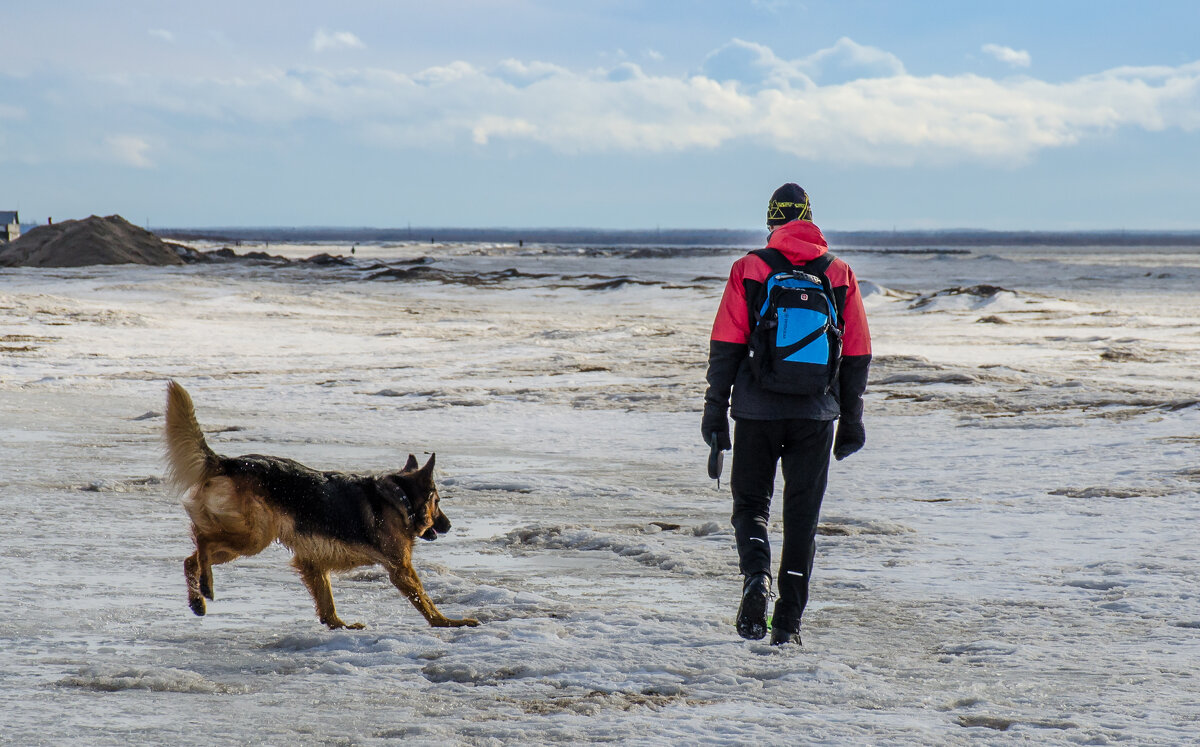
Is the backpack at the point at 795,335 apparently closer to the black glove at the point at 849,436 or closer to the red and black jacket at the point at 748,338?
the red and black jacket at the point at 748,338

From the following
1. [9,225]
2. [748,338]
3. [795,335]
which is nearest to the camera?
[795,335]

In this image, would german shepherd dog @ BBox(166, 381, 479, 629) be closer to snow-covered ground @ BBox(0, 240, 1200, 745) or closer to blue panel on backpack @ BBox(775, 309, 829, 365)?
snow-covered ground @ BBox(0, 240, 1200, 745)

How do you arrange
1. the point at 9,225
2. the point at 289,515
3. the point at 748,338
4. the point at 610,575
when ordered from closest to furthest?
the point at 748,338
the point at 289,515
the point at 610,575
the point at 9,225

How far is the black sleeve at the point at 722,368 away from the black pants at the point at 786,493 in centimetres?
14

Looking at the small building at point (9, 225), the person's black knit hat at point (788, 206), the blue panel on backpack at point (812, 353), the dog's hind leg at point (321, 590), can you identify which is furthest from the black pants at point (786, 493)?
the small building at point (9, 225)

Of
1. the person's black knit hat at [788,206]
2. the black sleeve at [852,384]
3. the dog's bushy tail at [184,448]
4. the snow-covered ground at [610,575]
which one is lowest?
the snow-covered ground at [610,575]

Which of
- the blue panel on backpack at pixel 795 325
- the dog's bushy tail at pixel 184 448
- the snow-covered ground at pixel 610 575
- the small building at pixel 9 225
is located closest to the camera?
the snow-covered ground at pixel 610 575

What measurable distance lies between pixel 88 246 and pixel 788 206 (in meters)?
38.1

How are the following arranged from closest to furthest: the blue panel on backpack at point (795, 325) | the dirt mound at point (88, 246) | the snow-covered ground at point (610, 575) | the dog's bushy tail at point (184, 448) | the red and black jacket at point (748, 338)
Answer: the snow-covered ground at point (610, 575)
the blue panel on backpack at point (795, 325)
the red and black jacket at point (748, 338)
the dog's bushy tail at point (184, 448)
the dirt mound at point (88, 246)

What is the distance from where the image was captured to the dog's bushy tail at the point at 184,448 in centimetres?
427

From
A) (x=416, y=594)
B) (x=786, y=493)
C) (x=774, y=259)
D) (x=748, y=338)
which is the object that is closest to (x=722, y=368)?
(x=748, y=338)

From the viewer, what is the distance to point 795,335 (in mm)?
4047

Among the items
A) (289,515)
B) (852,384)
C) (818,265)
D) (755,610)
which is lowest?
(755,610)

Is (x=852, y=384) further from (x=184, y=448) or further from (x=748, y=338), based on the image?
(x=184, y=448)
